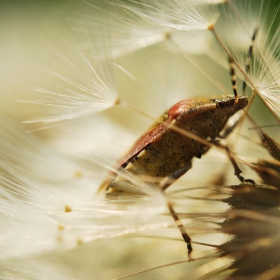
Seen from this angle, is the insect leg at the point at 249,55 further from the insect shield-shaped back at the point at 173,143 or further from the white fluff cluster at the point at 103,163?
the insect shield-shaped back at the point at 173,143

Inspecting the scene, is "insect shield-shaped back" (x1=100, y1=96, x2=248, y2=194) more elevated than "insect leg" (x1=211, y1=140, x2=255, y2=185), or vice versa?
"insect shield-shaped back" (x1=100, y1=96, x2=248, y2=194)

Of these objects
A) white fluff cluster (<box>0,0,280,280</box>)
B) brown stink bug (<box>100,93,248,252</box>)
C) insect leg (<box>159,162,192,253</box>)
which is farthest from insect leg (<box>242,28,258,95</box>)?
insect leg (<box>159,162,192,253</box>)

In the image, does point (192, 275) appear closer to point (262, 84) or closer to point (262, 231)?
point (262, 231)

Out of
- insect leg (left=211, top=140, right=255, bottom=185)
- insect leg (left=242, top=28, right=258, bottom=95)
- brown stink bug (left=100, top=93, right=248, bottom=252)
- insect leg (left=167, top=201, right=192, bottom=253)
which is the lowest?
insect leg (left=167, top=201, right=192, bottom=253)

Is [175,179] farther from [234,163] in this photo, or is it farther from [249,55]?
[249,55]

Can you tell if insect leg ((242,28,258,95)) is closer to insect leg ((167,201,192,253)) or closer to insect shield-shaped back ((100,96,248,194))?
insect shield-shaped back ((100,96,248,194))

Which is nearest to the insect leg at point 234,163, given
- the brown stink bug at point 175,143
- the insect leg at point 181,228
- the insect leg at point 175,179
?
the brown stink bug at point 175,143

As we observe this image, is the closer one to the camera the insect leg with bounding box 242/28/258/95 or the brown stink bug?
the brown stink bug

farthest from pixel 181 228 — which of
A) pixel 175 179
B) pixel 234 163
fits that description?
pixel 234 163

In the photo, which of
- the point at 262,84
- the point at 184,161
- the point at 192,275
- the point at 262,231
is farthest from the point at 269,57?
the point at 192,275
